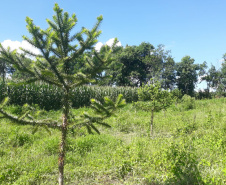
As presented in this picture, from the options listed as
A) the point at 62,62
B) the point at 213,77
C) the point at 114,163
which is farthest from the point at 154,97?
the point at 213,77

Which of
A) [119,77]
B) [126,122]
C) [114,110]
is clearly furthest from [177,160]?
[119,77]

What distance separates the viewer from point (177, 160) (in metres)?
3.78

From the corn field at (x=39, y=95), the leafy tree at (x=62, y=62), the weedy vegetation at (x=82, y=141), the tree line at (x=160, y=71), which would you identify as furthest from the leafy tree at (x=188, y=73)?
the leafy tree at (x=62, y=62)

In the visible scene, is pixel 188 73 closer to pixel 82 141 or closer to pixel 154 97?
pixel 154 97

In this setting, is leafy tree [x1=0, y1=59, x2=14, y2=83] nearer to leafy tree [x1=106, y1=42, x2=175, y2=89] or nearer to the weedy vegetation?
the weedy vegetation

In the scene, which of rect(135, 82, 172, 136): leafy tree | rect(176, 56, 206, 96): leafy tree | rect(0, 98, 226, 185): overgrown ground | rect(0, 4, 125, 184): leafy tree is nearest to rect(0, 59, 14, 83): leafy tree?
rect(0, 4, 125, 184): leafy tree

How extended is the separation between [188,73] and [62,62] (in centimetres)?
3871

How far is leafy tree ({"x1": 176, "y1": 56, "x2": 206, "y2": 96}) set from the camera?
3725 centimetres

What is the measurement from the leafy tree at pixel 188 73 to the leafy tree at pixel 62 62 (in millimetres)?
37653

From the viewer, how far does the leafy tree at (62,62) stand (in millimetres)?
2328

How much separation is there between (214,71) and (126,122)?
120 ft

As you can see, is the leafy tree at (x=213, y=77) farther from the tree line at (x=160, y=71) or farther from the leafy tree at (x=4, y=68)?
the leafy tree at (x=4, y=68)

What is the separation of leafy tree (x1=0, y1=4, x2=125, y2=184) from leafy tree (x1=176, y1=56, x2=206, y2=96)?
124 feet

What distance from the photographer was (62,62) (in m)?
2.61
